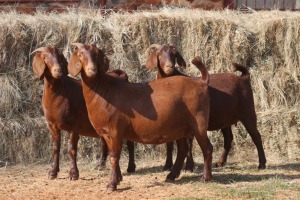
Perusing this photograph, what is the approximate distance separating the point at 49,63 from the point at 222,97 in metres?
2.93

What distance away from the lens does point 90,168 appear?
11602 millimetres

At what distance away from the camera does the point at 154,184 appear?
10.0 metres

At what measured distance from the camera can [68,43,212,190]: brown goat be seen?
376 inches

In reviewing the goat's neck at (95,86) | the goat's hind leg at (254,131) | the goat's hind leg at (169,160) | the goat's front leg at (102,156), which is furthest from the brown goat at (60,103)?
the goat's hind leg at (254,131)

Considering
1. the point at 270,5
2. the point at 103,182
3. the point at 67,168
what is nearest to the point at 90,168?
the point at 67,168

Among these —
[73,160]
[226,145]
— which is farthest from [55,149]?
[226,145]

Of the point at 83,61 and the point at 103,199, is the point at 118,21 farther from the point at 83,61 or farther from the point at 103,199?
the point at 103,199

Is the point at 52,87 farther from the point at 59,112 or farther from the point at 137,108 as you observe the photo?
the point at 137,108

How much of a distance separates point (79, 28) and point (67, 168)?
2.84 m

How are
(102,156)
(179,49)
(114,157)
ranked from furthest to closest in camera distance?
(179,49) < (102,156) < (114,157)

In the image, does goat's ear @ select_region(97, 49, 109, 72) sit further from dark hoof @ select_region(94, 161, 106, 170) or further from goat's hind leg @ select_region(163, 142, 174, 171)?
dark hoof @ select_region(94, 161, 106, 170)

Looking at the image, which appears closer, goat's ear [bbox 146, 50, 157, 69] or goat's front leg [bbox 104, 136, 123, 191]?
goat's front leg [bbox 104, 136, 123, 191]

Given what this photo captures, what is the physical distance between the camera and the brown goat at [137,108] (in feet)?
31.3

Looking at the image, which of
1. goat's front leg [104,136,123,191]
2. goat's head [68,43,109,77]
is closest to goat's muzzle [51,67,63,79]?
goat's head [68,43,109,77]
